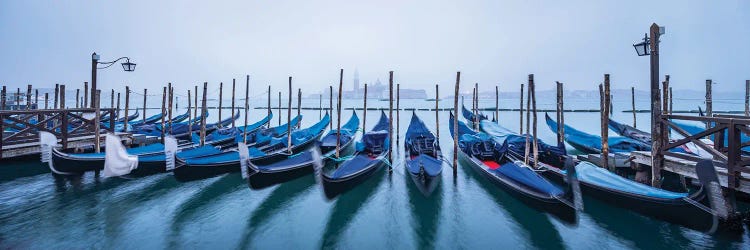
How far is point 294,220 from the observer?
5.82 m

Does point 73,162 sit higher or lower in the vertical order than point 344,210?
higher

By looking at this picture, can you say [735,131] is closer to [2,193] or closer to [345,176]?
[345,176]

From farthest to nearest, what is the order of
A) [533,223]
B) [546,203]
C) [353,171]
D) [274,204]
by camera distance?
[274,204], [353,171], [533,223], [546,203]

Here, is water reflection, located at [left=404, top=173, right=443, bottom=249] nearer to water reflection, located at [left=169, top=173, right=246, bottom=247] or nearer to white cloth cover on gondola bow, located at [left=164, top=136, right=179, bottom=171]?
water reflection, located at [left=169, top=173, right=246, bottom=247]

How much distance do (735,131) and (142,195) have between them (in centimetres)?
1083

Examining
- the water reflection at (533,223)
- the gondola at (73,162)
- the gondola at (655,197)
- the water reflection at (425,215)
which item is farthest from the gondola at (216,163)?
the gondola at (655,197)

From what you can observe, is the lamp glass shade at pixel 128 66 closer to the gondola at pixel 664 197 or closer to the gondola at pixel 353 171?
the gondola at pixel 353 171

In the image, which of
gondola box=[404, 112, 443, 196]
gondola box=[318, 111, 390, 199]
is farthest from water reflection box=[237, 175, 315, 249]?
gondola box=[404, 112, 443, 196]

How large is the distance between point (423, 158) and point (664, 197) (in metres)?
4.25

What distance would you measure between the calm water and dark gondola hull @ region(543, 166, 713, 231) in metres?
0.62

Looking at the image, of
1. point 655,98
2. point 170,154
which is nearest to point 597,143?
point 655,98

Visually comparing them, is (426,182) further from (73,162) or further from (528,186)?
(73,162)

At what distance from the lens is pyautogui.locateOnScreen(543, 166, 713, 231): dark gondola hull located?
3721 mm

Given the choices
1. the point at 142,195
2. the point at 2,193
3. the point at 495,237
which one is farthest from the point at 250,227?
the point at 2,193
